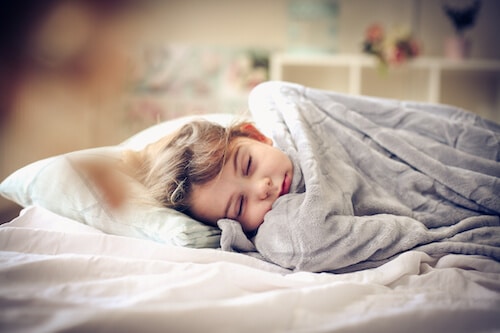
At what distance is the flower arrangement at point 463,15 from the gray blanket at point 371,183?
1364mm

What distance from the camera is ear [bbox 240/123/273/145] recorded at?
2.51 feet

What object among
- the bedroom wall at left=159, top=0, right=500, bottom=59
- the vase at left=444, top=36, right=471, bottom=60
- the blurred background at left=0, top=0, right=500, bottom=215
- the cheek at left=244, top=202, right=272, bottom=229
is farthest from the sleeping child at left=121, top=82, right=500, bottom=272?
the vase at left=444, top=36, right=471, bottom=60

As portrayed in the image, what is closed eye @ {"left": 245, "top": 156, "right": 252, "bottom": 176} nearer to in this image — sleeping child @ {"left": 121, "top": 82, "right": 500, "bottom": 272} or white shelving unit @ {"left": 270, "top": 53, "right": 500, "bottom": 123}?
sleeping child @ {"left": 121, "top": 82, "right": 500, "bottom": 272}

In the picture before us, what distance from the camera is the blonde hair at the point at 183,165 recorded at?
2.14 ft

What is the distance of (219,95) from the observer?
1.87m

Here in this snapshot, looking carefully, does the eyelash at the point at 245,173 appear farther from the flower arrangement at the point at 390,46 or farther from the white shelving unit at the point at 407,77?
the flower arrangement at the point at 390,46

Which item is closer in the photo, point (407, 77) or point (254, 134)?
point (254, 134)

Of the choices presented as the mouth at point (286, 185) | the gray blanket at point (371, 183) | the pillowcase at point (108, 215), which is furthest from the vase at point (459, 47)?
the pillowcase at point (108, 215)

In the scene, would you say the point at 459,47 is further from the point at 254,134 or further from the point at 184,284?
the point at 184,284

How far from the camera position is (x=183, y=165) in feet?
2.17

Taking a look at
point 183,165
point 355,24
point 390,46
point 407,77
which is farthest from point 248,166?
point 407,77

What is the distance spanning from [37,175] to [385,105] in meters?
0.65

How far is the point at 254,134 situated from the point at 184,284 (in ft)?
1.29

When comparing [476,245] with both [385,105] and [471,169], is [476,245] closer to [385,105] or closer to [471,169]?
[471,169]
